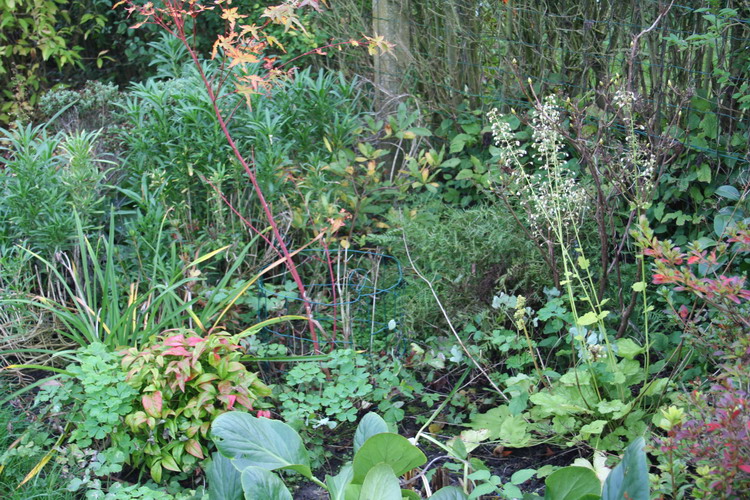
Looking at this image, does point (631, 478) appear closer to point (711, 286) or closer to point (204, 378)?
point (711, 286)

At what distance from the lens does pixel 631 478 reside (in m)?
2.03

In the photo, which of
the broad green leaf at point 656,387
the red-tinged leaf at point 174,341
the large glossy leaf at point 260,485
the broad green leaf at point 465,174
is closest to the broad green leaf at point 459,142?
the broad green leaf at point 465,174

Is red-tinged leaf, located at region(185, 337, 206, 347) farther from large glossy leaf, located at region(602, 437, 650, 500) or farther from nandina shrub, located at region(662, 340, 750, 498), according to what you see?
nandina shrub, located at region(662, 340, 750, 498)

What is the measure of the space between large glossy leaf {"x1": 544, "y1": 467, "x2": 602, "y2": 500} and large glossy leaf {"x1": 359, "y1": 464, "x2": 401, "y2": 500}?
0.51 metres

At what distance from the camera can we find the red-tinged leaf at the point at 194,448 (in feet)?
8.32

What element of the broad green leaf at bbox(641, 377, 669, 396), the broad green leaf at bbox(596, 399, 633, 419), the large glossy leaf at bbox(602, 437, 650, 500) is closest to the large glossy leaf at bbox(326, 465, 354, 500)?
the large glossy leaf at bbox(602, 437, 650, 500)

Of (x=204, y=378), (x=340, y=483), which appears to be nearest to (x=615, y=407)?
(x=340, y=483)

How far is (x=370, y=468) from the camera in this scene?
225cm

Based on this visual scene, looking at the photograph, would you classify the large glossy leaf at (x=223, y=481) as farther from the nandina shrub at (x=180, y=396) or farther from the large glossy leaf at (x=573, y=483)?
the large glossy leaf at (x=573, y=483)

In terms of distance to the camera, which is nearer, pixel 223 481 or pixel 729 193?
pixel 223 481

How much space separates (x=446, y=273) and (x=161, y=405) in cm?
161

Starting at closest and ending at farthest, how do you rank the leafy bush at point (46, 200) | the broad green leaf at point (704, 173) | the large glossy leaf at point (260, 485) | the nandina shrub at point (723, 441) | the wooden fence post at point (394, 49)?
Answer: 1. the nandina shrub at point (723, 441)
2. the large glossy leaf at point (260, 485)
3. the broad green leaf at point (704, 173)
4. the leafy bush at point (46, 200)
5. the wooden fence post at point (394, 49)

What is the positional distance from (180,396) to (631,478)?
5.38ft

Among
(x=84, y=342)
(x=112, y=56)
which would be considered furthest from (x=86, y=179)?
(x=112, y=56)
